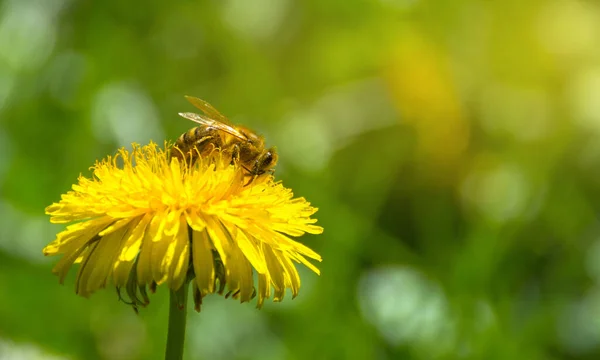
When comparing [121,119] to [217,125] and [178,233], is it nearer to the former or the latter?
[217,125]

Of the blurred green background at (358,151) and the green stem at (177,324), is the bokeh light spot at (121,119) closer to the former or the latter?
the blurred green background at (358,151)

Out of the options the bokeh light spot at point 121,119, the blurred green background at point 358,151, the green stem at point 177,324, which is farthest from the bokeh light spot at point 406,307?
the green stem at point 177,324

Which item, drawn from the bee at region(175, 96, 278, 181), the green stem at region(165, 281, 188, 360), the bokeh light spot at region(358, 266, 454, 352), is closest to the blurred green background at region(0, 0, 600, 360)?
the bokeh light spot at region(358, 266, 454, 352)

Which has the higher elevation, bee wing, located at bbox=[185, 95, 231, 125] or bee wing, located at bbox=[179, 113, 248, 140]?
bee wing, located at bbox=[185, 95, 231, 125]

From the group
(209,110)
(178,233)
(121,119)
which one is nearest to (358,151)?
(121,119)

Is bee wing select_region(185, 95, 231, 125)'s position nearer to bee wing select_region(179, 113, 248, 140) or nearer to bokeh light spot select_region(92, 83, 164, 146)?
bee wing select_region(179, 113, 248, 140)

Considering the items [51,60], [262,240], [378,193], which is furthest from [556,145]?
[262,240]
